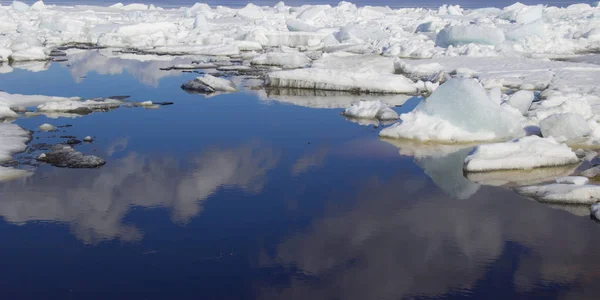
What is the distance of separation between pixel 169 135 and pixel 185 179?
2.56 meters

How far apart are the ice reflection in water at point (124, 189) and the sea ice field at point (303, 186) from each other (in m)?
0.03

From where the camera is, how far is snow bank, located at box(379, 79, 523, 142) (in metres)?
10.4

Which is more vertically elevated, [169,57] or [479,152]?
[479,152]

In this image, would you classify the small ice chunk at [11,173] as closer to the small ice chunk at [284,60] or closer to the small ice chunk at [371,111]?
the small ice chunk at [371,111]

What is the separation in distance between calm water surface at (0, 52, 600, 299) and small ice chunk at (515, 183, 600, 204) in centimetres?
15

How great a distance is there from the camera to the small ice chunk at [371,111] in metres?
12.4

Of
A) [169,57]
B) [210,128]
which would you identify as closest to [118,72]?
[169,57]

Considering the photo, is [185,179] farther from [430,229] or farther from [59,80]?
[59,80]

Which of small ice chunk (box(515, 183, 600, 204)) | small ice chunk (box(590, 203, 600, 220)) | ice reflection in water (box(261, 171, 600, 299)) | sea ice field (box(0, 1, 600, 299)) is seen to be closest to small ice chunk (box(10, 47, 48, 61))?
sea ice field (box(0, 1, 600, 299))

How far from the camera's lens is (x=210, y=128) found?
11828 millimetres

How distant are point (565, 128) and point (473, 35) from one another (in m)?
12.0

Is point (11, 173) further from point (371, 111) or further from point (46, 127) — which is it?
point (371, 111)

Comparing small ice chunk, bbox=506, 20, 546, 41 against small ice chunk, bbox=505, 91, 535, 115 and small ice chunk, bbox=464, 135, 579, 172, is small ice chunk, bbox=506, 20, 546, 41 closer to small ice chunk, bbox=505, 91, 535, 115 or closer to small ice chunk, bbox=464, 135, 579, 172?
small ice chunk, bbox=505, 91, 535, 115

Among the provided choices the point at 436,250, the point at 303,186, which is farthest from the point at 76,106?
the point at 436,250
